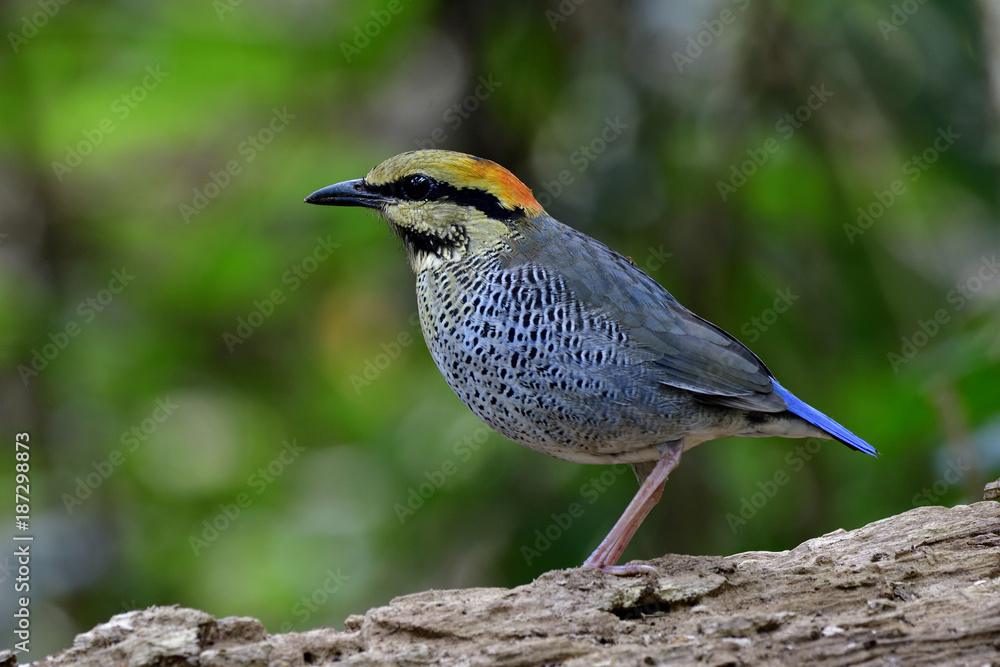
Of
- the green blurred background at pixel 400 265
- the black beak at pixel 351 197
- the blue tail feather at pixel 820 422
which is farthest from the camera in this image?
the green blurred background at pixel 400 265

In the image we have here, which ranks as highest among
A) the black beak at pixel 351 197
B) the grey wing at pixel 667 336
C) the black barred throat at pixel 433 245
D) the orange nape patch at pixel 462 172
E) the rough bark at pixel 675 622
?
the black beak at pixel 351 197

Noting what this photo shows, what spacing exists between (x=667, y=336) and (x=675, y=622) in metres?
1.36

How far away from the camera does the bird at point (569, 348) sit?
451 centimetres

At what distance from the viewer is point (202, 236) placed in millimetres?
7676

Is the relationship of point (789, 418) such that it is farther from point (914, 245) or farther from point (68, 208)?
point (68, 208)

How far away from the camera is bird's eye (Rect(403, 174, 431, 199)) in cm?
504

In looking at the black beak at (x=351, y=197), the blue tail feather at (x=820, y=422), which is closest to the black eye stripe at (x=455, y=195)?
the black beak at (x=351, y=197)

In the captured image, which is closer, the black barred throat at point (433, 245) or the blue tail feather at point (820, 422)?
the blue tail feather at point (820, 422)

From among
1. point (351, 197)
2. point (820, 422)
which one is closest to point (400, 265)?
point (351, 197)

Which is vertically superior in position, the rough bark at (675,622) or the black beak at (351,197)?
the black beak at (351,197)

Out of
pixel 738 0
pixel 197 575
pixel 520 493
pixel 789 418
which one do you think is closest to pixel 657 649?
pixel 789 418

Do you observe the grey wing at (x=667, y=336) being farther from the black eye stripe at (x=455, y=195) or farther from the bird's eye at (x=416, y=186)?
the bird's eye at (x=416, y=186)

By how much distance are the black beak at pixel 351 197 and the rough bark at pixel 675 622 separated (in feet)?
6.84

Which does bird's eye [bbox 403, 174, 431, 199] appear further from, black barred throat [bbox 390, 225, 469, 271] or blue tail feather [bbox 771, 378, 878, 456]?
blue tail feather [bbox 771, 378, 878, 456]
